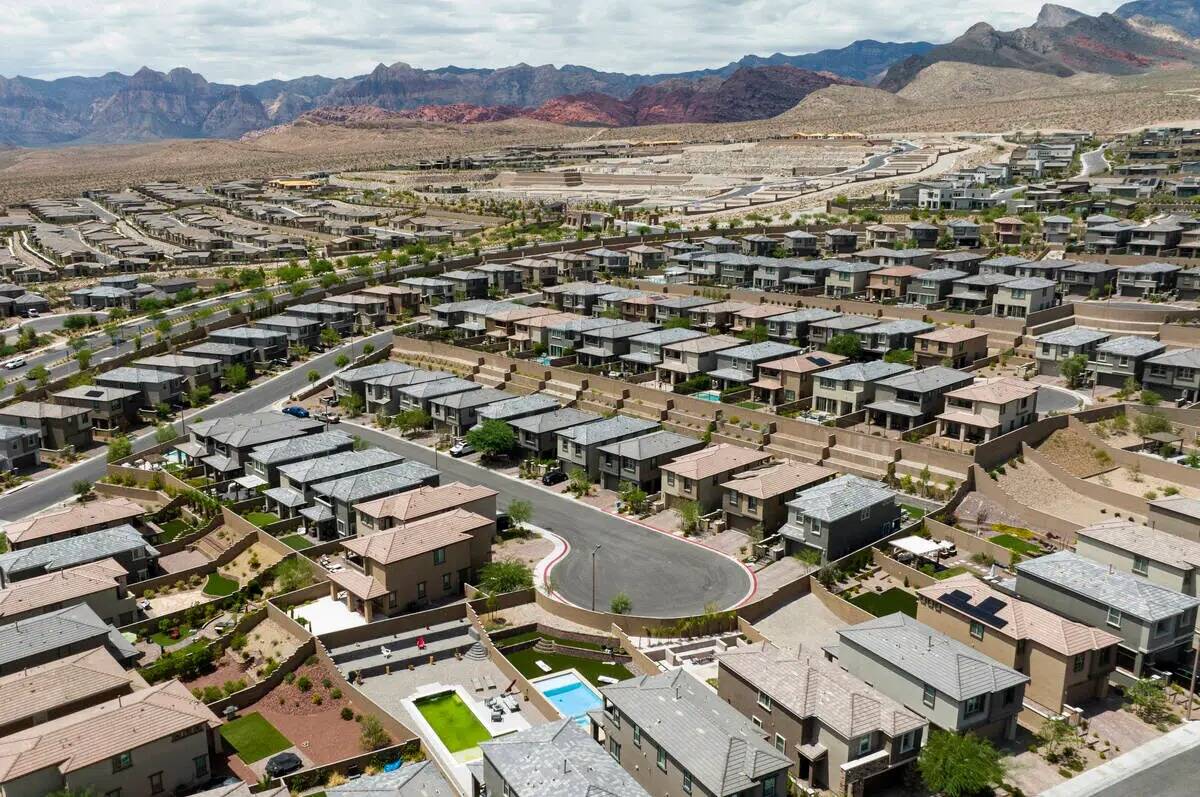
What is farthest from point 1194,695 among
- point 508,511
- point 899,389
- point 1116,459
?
point 508,511

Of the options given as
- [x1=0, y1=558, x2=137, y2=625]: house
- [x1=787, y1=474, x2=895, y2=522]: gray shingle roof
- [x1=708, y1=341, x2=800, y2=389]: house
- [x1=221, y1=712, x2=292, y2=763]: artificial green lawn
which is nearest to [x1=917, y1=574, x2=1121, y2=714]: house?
[x1=787, y1=474, x2=895, y2=522]: gray shingle roof

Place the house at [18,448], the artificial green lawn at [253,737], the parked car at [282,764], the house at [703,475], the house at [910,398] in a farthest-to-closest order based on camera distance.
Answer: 1. the house at [18,448]
2. the house at [910,398]
3. the house at [703,475]
4. the artificial green lawn at [253,737]
5. the parked car at [282,764]

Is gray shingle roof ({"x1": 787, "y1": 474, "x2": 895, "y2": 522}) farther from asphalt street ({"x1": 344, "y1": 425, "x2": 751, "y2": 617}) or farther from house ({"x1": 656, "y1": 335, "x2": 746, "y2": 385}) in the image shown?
house ({"x1": 656, "y1": 335, "x2": 746, "y2": 385})

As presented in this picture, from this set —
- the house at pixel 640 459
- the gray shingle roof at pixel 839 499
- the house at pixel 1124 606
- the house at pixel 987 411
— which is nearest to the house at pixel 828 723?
the house at pixel 1124 606

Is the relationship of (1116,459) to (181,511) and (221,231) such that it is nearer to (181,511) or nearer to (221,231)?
(181,511)

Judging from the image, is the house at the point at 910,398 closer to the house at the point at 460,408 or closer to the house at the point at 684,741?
the house at the point at 460,408

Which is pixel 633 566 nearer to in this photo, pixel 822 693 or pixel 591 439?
pixel 591 439

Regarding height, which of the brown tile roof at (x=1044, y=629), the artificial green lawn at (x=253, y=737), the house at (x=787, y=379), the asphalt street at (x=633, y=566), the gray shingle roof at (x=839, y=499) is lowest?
the artificial green lawn at (x=253, y=737)

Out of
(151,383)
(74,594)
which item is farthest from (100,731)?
(151,383)
